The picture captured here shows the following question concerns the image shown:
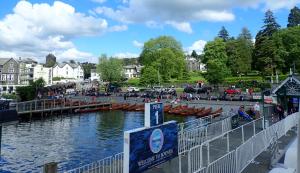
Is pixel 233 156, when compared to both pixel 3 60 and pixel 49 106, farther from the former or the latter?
pixel 3 60

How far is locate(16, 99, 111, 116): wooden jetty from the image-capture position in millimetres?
51219

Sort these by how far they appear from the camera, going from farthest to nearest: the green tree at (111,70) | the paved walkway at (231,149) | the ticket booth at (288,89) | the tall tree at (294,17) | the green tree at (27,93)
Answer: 1. the tall tree at (294,17)
2. the green tree at (111,70)
3. the green tree at (27,93)
4. the ticket booth at (288,89)
5. the paved walkway at (231,149)

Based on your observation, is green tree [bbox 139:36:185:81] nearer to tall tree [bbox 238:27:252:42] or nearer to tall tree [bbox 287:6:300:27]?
tall tree [bbox 238:27:252:42]

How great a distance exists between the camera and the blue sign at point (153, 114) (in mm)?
10407

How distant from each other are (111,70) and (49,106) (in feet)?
215

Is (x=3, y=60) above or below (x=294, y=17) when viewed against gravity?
below

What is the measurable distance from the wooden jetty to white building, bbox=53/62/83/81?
105 m

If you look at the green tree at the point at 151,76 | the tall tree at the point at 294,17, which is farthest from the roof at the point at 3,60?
the tall tree at the point at 294,17

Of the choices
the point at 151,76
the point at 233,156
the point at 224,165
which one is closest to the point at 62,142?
the point at 233,156

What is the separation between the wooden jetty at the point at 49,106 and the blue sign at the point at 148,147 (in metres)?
42.9

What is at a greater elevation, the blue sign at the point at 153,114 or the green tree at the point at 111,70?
the green tree at the point at 111,70

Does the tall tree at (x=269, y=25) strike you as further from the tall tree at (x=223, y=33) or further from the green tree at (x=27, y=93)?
the green tree at (x=27, y=93)

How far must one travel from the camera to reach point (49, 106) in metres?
57.5

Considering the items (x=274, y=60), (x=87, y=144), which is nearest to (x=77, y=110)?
(x=87, y=144)
